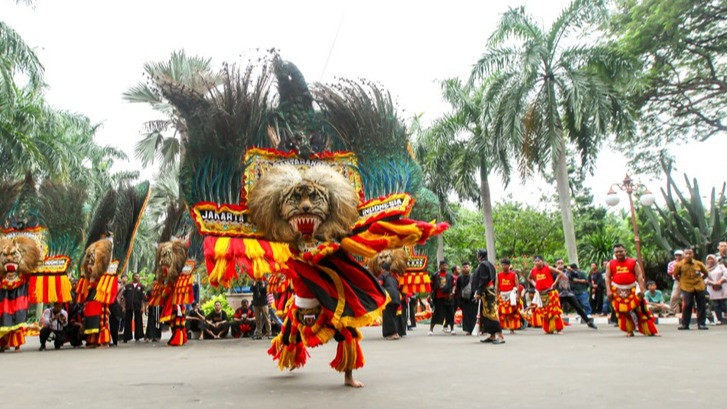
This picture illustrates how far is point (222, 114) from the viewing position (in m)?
5.98

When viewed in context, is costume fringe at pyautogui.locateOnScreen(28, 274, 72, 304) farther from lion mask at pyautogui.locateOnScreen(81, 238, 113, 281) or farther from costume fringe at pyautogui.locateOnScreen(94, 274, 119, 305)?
costume fringe at pyautogui.locateOnScreen(94, 274, 119, 305)

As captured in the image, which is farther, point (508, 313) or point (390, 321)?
point (508, 313)

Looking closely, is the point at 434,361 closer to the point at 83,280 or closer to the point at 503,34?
the point at 83,280

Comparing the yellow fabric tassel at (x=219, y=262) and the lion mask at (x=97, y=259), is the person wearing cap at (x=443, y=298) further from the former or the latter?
the yellow fabric tassel at (x=219, y=262)

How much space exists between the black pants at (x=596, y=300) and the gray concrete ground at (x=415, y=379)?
8.30 metres

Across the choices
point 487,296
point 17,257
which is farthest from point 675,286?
point 17,257

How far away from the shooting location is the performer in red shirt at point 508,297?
12.2m

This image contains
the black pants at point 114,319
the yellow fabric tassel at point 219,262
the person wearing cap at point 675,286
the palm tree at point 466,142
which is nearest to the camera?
the yellow fabric tassel at point 219,262

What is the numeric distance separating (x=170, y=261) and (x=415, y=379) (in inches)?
316

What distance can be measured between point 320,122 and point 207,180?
140cm

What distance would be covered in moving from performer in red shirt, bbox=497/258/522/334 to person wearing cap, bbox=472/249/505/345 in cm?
177

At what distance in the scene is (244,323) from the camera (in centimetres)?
1452

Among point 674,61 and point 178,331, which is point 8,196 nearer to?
point 178,331

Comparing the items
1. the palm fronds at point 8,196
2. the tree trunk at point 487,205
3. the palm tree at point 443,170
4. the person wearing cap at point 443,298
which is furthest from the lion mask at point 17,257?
the tree trunk at point 487,205
